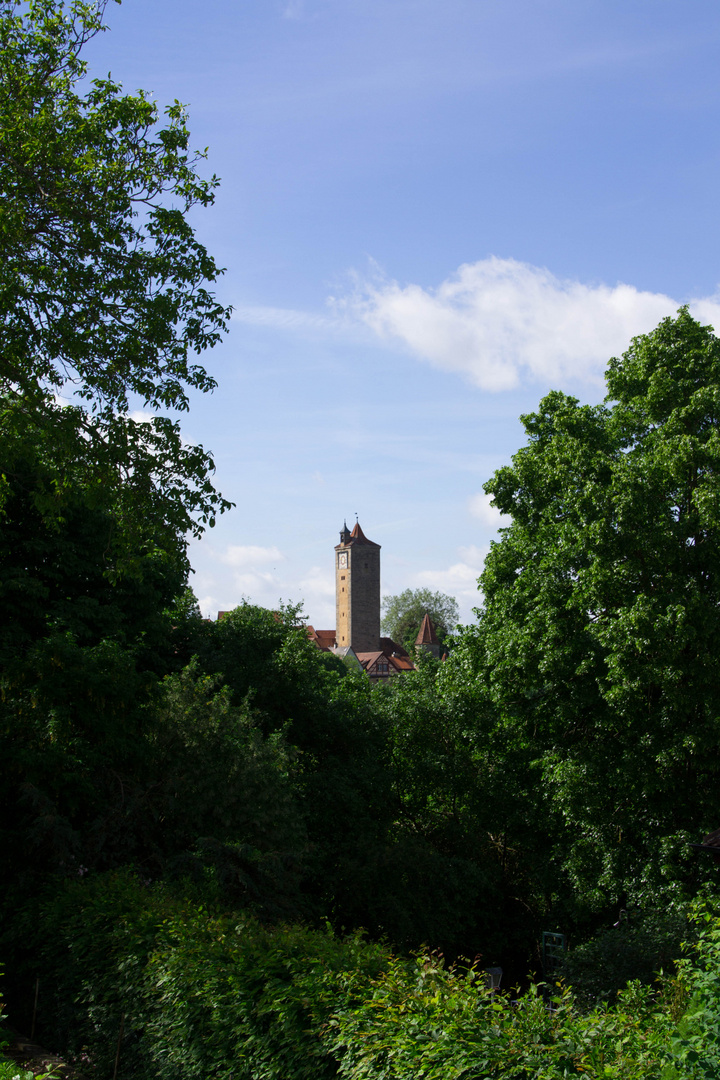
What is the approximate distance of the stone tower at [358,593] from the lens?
341 ft

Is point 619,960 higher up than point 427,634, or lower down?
lower down

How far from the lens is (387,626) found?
10600 centimetres

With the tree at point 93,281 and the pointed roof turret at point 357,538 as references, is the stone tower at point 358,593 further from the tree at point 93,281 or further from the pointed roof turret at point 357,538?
the tree at point 93,281

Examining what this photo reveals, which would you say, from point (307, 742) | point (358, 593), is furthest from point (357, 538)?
point (307, 742)

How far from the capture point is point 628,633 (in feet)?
49.0

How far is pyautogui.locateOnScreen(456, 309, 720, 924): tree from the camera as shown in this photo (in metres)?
15.1

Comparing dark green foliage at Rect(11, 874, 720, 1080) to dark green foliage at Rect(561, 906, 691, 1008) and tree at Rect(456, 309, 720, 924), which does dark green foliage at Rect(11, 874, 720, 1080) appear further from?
tree at Rect(456, 309, 720, 924)

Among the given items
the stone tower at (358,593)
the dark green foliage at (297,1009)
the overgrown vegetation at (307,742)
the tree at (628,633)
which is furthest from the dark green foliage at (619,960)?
the stone tower at (358,593)

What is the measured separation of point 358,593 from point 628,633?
9128 centimetres

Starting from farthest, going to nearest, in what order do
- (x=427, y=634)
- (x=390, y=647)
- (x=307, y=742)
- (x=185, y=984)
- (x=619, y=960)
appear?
Answer: (x=390, y=647) < (x=427, y=634) < (x=307, y=742) < (x=619, y=960) < (x=185, y=984)

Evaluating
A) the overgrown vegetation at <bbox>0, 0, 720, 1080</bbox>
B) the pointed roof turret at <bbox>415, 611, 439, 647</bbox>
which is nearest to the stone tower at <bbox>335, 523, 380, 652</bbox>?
the pointed roof turret at <bbox>415, 611, 439, 647</bbox>

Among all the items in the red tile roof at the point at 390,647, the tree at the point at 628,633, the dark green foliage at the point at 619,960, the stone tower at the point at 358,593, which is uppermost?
the stone tower at the point at 358,593

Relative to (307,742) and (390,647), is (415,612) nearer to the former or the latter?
(390,647)

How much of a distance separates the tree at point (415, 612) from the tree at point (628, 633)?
76812mm
